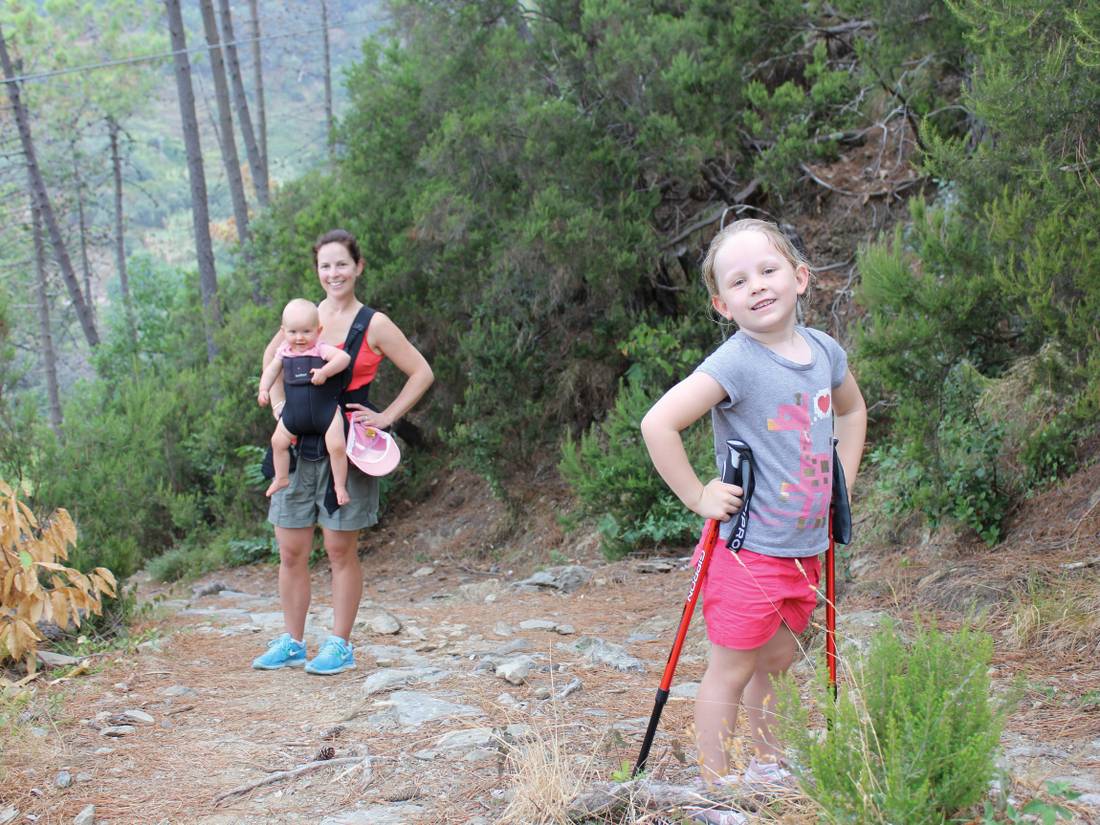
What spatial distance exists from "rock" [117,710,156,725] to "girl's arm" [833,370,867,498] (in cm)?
302

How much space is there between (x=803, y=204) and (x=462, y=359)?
3781 mm

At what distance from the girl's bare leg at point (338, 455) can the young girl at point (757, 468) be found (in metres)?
2.20

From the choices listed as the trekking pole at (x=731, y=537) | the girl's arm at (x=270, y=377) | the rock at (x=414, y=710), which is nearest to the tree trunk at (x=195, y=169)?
the girl's arm at (x=270, y=377)

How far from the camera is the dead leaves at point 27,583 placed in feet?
15.2

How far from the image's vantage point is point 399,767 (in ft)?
11.8

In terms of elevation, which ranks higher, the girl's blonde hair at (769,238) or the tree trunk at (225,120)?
the tree trunk at (225,120)

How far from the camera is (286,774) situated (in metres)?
3.57

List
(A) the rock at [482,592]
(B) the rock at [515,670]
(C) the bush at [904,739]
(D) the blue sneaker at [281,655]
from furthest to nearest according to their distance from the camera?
(A) the rock at [482,592]
(D) the blue sneaker at [281,655]
(B) the rock at [515,670]
(C) the bush at [904,739]

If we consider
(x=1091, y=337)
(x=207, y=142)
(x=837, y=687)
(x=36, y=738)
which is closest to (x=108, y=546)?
(x=36, y=738)

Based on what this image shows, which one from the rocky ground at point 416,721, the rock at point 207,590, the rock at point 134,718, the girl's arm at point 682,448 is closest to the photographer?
the girl's arm at point 682,448

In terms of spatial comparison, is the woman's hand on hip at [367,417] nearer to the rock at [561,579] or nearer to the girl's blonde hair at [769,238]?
the girl's blonde hair at [769,238]

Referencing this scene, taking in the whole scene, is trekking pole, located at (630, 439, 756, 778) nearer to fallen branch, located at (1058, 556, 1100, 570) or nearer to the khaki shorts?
the khaki shorts

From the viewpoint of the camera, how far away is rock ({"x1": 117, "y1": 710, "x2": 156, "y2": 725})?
4.29 metres

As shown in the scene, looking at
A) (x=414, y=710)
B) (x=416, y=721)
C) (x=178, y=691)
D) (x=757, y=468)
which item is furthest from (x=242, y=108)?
(x=757, y=468)
